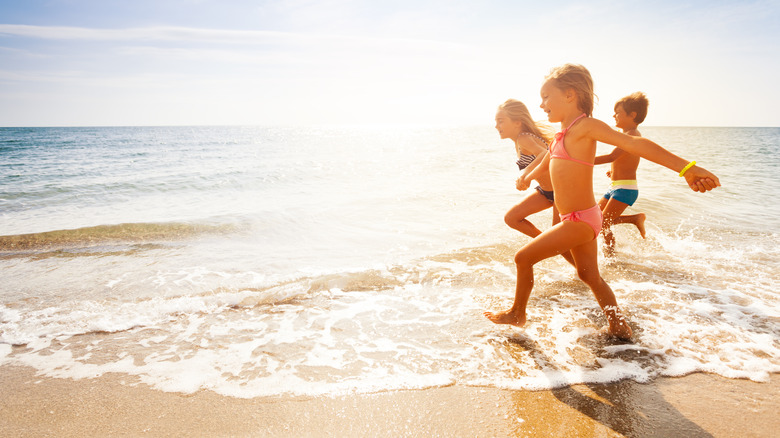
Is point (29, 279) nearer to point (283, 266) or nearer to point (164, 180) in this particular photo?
point (283, 266)

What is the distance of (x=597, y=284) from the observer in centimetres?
315

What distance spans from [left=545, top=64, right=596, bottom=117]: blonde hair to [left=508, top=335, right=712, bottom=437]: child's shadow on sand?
193cm

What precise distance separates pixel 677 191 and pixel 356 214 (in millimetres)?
9398

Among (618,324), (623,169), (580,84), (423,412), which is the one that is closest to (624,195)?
(623,169)

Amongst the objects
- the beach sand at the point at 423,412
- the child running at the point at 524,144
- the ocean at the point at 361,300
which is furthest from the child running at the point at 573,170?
the child running at the point at 524,144

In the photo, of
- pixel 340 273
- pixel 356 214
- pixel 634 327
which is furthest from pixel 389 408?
pixel 356 214

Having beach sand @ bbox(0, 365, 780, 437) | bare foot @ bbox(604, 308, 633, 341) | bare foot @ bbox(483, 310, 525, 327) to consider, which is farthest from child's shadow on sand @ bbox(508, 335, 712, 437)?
bare foot @ bbox(604, 308, 633, 341)

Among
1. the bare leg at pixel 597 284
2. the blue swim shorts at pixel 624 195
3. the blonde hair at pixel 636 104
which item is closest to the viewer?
the bare leg at pixel 597 284

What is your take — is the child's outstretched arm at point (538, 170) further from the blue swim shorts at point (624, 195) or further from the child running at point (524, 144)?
the blue swim shorts at point (624, 195)

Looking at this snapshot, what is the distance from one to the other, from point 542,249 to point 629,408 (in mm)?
1126

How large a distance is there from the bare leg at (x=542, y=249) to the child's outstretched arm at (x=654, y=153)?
0.63 metres

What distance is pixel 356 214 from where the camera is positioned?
8.84m

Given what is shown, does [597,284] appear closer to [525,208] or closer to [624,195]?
[525,208]

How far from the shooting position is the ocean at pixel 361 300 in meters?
2.97
